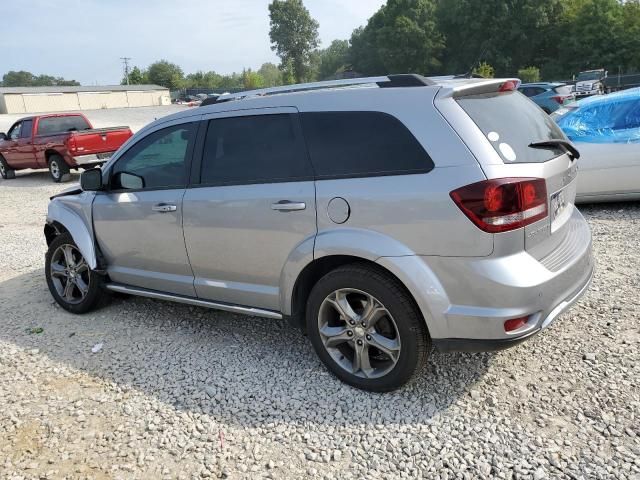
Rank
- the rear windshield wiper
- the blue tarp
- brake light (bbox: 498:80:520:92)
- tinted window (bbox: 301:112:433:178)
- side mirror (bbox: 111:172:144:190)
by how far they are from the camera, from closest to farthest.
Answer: tinted window (bbox: 301:112:433:178), the rear windshield wiper, brake light (bbox: 498:80:520:92), side mirror (bbox: 111:172:144:190), the blue tarp

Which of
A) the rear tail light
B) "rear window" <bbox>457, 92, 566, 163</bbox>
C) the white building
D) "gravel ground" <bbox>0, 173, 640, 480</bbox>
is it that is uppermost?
the white building

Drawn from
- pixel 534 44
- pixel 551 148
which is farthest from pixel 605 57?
pixel 551 148

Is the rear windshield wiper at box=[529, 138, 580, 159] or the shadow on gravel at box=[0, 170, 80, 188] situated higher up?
the rear windshield wiper at box=[529, 138, 580, 159]

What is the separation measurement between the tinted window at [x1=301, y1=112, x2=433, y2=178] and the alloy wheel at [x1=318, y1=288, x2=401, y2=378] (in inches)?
28.8

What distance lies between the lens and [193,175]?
385cm

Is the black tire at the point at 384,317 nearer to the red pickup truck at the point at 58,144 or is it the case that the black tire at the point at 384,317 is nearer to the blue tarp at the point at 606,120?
the blue tarp at the point at 606,120

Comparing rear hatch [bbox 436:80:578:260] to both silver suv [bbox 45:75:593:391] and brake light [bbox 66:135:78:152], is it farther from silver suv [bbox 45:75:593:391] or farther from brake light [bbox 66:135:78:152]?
brake light [bbox 66:135:78:152]

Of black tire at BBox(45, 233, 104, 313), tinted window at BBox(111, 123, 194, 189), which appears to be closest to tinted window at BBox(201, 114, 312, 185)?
tinted window at BBox(111, 123, 194, 189)

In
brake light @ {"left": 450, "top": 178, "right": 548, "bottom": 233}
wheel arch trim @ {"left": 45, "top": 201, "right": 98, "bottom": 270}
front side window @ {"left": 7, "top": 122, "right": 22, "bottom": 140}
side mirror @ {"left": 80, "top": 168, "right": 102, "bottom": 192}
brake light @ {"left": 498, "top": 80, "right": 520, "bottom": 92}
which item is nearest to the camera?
brake light @ {"left": 450, "top": 178, "right": 548, "bottom": 233}

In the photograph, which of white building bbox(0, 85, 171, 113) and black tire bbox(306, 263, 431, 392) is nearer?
black tire bbox(306, 263, 431, 392)

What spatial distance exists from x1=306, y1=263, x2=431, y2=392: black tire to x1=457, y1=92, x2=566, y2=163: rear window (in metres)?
0.94

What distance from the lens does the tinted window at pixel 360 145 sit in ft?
9.57

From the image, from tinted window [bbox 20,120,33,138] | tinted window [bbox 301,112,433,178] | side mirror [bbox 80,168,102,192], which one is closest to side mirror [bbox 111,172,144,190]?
side mirror [bbox 80,168,102,192]

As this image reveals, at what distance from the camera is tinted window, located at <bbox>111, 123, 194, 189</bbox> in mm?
3945
